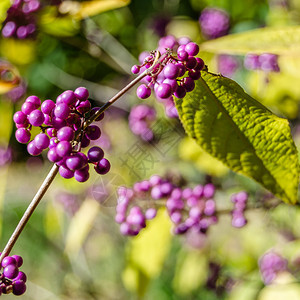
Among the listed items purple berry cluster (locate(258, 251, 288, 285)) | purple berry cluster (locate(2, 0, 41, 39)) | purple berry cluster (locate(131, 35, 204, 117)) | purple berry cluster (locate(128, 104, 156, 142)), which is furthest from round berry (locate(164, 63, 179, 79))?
purple berry cluster (locate(258, 251, 288, 285))

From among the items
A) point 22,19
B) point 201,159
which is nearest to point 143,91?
point 22,19

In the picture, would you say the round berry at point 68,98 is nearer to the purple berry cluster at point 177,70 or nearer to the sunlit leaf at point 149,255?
the purple berry cluster at point 177,70

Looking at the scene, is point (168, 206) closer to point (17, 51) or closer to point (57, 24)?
point (57, 24)

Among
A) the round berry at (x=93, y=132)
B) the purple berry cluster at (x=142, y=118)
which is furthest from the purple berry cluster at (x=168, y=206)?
the round berry at (x=93, y=132)

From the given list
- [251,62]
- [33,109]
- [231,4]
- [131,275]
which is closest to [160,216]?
[131,275]

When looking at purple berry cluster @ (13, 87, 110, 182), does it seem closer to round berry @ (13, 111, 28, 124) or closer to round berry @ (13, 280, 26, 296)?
round berry @ (13, 111, 28, 124)
